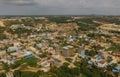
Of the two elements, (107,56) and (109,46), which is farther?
(109,46)

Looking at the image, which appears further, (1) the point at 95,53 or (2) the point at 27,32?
(2) the point at 27,32

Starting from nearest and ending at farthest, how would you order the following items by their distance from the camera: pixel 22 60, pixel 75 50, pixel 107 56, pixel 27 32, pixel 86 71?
pixel 86 71 → pixel 22 60 → pixel 107 56 → pixel 75 50 → pixel 27 32

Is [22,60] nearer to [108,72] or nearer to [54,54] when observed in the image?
[54,54]

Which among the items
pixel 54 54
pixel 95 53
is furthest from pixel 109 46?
pixel 54 54

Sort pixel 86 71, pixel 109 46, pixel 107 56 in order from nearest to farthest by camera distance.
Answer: pixel 86 71 < pixel 107 56 < pixel 109 46

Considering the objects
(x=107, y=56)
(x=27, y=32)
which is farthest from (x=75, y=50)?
(x=27, y=32)

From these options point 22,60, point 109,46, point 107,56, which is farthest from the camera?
point 109,46

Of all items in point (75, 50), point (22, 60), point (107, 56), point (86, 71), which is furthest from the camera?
point (75, 50)

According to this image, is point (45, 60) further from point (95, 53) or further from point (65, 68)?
point (95, 53)
